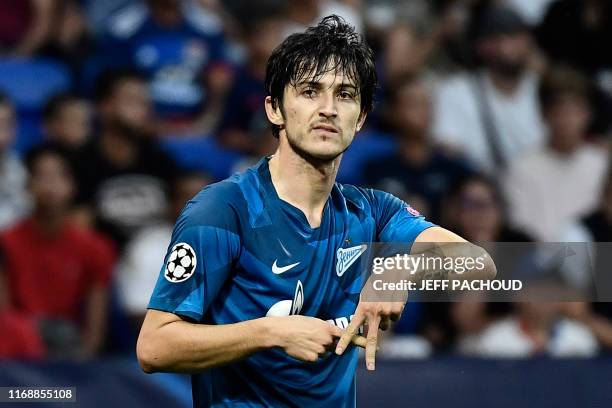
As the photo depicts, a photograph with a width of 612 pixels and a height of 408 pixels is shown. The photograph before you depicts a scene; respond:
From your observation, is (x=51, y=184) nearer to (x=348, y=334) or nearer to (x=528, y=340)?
(x=528, y=340)

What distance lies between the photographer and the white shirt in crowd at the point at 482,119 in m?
8.00

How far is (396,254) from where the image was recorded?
3789 millimetres

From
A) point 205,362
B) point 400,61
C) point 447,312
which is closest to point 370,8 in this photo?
point 400,61

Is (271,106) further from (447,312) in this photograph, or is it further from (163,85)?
(163,85)

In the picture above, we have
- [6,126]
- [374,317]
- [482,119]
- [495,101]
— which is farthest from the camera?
[495,101]

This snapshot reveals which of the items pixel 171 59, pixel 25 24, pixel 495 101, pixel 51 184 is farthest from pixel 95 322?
pixel 495 101

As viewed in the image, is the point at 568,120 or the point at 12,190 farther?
the point at 568,120

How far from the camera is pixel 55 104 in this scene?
24.3 ft

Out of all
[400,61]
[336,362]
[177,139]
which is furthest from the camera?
[400,61]

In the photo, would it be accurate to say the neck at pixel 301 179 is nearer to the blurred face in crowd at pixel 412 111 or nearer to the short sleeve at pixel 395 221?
the short sleeve at pixel 395 221

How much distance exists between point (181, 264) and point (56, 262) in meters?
3.72

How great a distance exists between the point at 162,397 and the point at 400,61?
3.37 metres

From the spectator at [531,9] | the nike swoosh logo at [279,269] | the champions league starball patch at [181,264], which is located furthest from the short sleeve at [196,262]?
the spectator at [531,9]

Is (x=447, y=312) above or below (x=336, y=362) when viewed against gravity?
above
